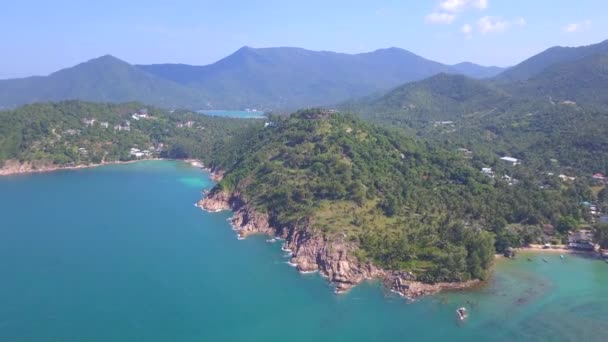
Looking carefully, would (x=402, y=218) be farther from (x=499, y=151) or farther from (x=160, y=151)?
(x=160, y=151)

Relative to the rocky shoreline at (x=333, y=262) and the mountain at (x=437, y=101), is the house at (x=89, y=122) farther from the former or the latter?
the mountain at (x=437, y=101)

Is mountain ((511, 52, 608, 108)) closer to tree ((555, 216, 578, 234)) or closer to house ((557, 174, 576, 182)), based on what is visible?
house ((557, 174, 576, 182))

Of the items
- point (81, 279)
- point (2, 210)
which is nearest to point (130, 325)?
point (81, 279)

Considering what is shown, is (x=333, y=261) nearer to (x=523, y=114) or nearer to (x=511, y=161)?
(x=511, y=161)

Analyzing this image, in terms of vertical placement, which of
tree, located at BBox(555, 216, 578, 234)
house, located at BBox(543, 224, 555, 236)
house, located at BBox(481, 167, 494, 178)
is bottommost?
house, located at BBox(543, 224, 555, 236)

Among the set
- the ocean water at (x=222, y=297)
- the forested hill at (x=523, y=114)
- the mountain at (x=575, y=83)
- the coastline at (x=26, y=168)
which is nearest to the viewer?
the ocean water at (x=222, y=297)

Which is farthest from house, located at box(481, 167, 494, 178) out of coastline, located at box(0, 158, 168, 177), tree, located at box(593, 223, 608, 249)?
coastline, located at box(0, 158, 168, 177)

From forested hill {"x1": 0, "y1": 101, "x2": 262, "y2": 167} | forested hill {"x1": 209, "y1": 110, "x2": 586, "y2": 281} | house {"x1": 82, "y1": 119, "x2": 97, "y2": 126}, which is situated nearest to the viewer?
forested hill {"x1": 209, "y1": 110, "x2": 586, "y2": 281}

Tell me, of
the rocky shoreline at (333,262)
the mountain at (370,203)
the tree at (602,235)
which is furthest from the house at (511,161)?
the rocky shoreline at (333,262)

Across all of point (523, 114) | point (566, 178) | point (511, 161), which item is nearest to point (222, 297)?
point (566, 178)
